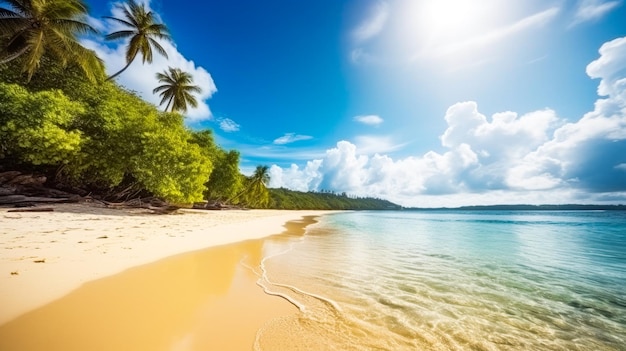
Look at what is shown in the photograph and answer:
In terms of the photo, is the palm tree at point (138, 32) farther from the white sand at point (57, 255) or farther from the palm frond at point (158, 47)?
the white sand at point (57, 255)

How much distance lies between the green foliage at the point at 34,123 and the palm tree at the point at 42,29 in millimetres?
2352

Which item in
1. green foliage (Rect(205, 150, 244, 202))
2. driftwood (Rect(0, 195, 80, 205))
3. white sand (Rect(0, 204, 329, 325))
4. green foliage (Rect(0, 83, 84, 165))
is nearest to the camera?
white sand (Rect(0, 204, 329, 325))

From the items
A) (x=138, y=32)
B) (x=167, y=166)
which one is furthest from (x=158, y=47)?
(x=167, y=166)

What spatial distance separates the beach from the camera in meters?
3.39

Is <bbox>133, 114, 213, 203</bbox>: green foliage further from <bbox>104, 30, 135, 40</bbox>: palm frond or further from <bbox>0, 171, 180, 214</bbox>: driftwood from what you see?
<bbox>104, 30, 135, 40</bbox>: palm frond

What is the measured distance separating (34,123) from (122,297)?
18909 mm

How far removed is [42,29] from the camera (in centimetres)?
1764

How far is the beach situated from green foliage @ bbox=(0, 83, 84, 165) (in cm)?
1065

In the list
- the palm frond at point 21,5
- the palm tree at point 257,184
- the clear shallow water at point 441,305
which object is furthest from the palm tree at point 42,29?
the palm tree at point 257,184

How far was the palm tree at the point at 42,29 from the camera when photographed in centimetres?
1711

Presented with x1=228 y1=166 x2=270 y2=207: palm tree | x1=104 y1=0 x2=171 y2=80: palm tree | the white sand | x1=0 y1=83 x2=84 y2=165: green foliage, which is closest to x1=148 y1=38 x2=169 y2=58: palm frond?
x1=104 y1=0 x2=171 y2=80: palm tree

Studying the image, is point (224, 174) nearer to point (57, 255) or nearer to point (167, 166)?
point (167, 166)

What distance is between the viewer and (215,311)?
4512mm

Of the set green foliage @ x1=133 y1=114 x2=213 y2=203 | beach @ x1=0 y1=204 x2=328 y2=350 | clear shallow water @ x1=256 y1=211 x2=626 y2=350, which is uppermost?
green foliage @ x1=133 y1=114 x2=213 y2=203
